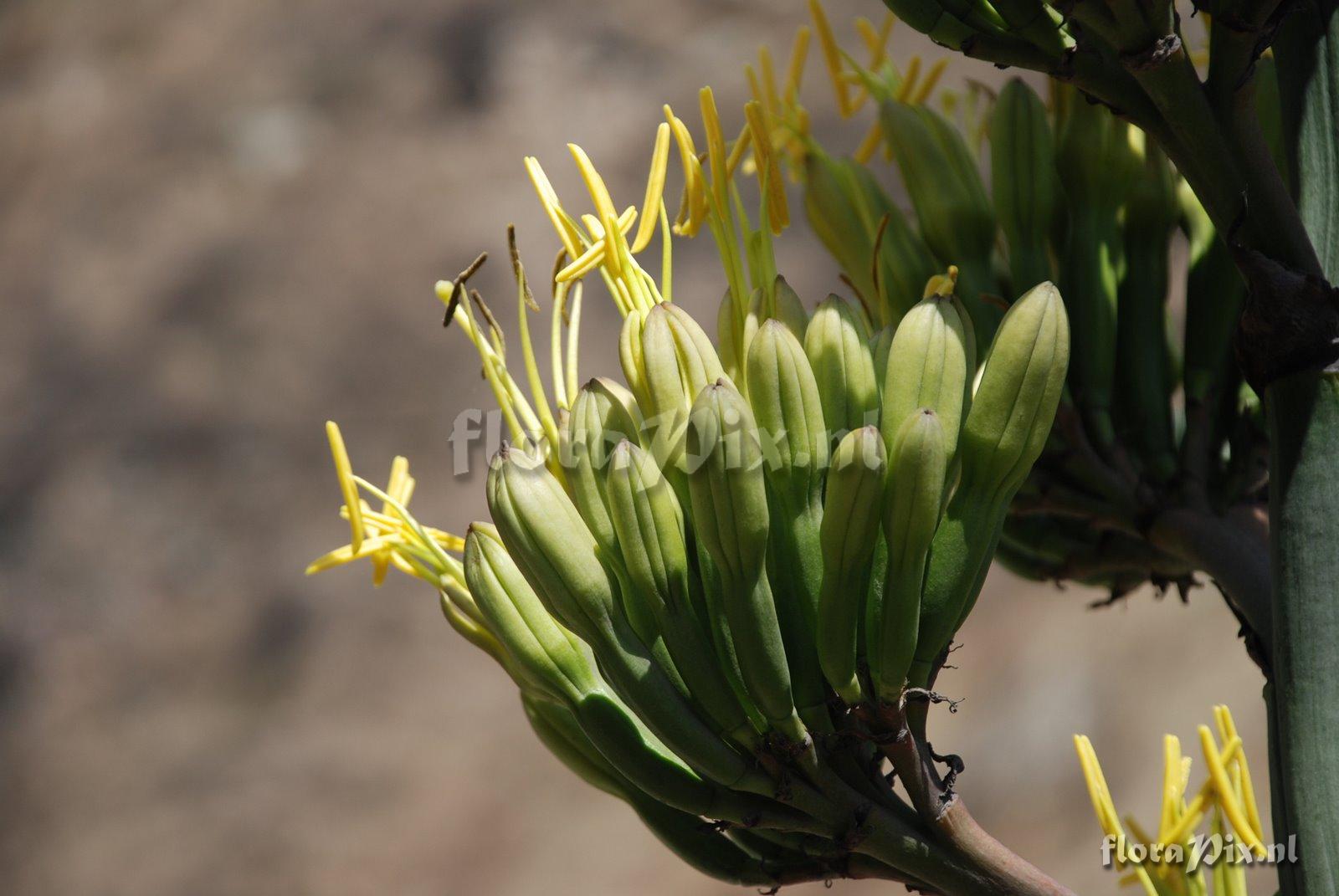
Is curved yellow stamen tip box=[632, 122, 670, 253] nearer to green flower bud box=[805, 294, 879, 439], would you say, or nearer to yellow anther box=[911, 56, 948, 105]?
green flower bud box=[805, 294, 879, 439]

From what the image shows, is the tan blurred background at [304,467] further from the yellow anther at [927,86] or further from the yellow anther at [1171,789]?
the yellow anther at [1171,789]

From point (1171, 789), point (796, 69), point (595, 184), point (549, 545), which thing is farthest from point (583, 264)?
point (1171, 789)

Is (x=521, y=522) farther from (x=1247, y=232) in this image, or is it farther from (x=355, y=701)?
(x=355, y=701)

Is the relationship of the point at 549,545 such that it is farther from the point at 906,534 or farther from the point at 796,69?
the point at 796,69

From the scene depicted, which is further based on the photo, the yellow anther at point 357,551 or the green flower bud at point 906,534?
the yellow anther at point 357,551

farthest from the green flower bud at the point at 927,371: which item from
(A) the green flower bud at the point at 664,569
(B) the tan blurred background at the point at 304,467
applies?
(B) the tan blurred background at the point at 304,467

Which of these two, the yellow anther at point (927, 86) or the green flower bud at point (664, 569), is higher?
the yellow anther at point (927, 86)
